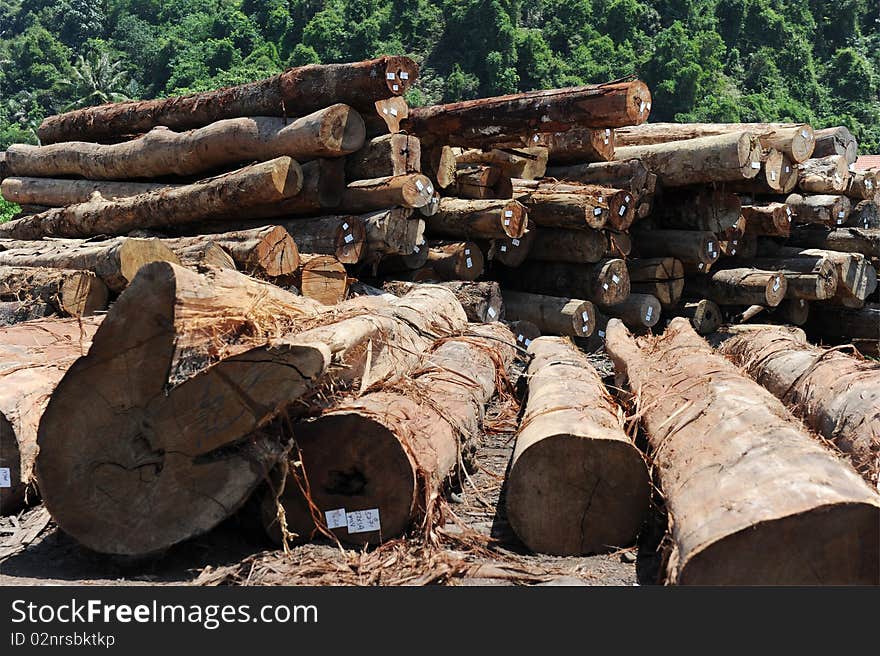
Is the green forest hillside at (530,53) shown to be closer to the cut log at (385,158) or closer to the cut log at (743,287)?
the cut log at (743,287)

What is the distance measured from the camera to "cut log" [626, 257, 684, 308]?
12.0 meters

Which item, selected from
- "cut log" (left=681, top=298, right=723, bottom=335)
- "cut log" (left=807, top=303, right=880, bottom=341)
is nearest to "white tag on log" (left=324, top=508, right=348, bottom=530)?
"cut log" (left=681, top=298, right=723, bottom=335)

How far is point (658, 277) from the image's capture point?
12.0m

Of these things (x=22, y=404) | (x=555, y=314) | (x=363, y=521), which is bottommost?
(x=555, y=314)

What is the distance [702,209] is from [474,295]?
4366 millimetres

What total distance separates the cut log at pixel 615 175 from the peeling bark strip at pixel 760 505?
7069 mm

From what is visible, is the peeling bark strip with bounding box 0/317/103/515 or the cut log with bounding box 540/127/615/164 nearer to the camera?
the peeling bark strip with bounding box 0/317/103/515

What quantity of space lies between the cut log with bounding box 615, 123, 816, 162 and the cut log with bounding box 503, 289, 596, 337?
3.44 m

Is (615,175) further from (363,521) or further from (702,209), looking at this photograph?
(363,521)

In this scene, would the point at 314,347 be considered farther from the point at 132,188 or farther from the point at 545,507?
the point at 132,188

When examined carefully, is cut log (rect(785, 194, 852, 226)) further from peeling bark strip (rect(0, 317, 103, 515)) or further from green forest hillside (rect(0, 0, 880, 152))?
green forest hillside (rect(0, 0, 880, 152))

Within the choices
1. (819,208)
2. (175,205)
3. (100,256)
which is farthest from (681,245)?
(100,256)

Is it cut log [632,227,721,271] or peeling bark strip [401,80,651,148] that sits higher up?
peeling bark strip [401,80,651,148]

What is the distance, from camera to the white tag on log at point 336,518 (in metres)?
4.36
